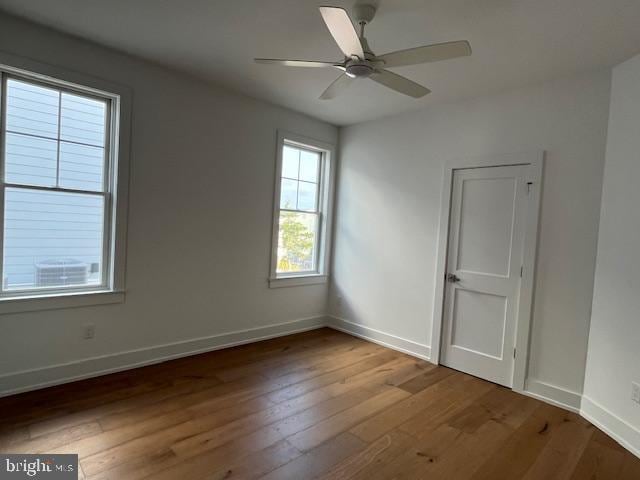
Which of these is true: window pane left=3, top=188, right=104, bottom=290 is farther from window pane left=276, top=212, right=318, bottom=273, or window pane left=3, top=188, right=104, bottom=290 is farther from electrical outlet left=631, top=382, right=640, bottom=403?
electrical outlet left=631, top=382, right=640, bottom=403

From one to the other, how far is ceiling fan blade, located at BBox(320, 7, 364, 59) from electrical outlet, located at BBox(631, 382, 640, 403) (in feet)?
8.97

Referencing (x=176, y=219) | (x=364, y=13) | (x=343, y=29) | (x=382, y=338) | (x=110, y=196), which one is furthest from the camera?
(x=382, y=338)

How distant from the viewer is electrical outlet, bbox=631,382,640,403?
2350mm

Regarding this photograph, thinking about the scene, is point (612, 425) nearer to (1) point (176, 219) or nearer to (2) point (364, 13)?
(2) point (364, 13)

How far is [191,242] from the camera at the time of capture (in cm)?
345

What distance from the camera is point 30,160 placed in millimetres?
2629

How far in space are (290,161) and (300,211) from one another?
62 centimetres

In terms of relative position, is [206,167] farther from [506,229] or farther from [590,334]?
[590,334]

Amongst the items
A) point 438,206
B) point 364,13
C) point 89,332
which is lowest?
point 89,332

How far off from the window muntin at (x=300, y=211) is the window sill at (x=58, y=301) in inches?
69.6

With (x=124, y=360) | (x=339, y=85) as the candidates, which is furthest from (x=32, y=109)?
(x=339, y=85)

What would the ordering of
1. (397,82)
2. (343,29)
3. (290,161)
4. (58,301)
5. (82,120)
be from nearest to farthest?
1. (343,29)
2. (397,82)
3. (58,301)
4. (82,120)
5. (290,161)

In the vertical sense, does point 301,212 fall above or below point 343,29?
below

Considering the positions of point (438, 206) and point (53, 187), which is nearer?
point (53, 187)
